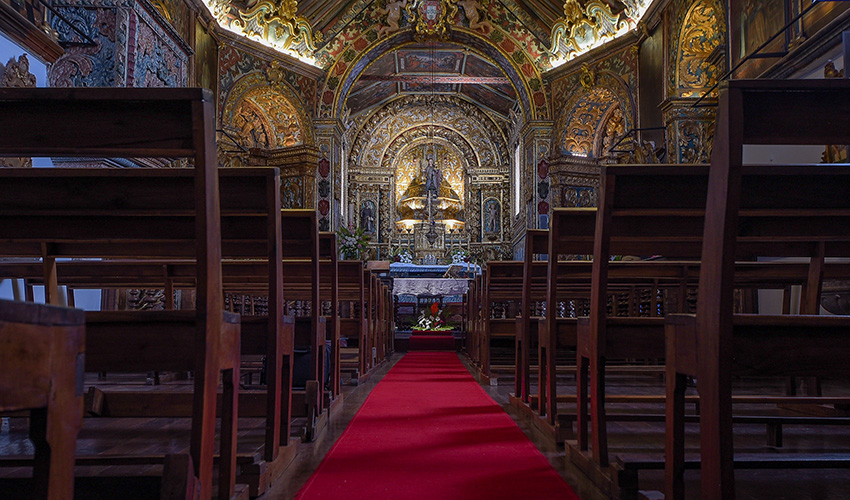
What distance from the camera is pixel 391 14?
512 inches

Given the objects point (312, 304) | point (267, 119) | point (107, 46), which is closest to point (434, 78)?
point (267, 119)

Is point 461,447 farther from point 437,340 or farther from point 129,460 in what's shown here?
point 437,340

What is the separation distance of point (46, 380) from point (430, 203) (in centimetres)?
1582

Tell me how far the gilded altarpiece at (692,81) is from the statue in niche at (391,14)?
18.8ft

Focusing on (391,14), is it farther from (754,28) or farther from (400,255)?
(754,28)

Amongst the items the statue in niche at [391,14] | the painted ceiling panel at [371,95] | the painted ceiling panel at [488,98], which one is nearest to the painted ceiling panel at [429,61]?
the painted ceiling panel at [371,95]

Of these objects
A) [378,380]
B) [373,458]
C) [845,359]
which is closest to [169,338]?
[373,458]

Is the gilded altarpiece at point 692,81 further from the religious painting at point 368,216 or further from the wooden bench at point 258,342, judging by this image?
the religious painting at point 368,216

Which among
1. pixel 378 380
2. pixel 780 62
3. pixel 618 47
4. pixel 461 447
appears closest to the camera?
pixel 461 447

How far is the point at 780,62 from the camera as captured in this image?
642cm

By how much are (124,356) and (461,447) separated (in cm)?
145

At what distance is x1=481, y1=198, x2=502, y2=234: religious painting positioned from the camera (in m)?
16.6

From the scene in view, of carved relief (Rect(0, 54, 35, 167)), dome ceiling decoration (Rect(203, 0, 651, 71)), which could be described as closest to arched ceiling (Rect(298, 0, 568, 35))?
dome ceiling decoration (Rect(203, 0, 651, 71))

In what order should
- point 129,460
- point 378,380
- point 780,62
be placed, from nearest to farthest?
point 129,460, point 378,380, point 780,62
